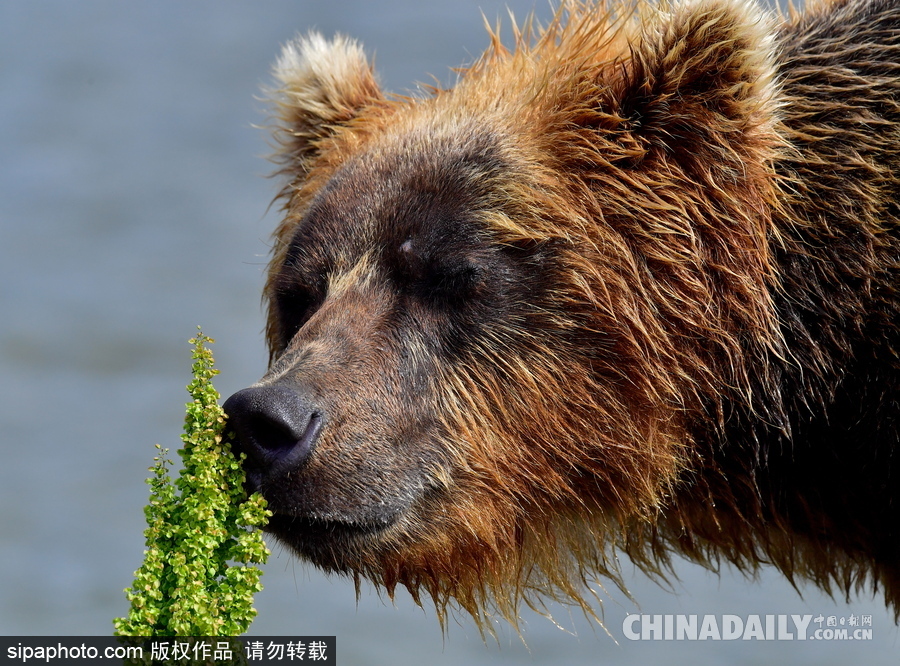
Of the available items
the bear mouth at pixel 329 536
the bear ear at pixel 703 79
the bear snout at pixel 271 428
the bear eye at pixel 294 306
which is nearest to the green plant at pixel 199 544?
the bear snout at pixel 271 428

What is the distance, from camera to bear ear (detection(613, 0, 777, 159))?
541 centimetres

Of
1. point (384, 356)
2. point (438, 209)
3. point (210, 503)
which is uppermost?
point (438, 209)

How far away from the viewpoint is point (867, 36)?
5.76 m

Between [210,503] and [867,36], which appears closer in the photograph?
[210,503]

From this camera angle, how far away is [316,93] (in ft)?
23.9

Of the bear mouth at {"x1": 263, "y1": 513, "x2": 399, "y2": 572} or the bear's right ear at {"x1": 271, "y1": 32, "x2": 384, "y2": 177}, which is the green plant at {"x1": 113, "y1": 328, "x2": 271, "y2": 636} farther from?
the bear's right ear at {"x1": 271, "y1": 32, "x2": 384, "y2": 177}

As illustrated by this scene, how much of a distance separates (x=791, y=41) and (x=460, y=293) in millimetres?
2283

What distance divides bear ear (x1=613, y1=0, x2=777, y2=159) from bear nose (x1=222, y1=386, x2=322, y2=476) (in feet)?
7.25

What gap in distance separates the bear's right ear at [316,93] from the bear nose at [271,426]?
277 centimetres

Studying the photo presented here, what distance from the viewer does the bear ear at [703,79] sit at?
541 cm

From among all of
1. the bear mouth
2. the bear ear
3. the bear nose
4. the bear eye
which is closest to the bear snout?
the bear nose

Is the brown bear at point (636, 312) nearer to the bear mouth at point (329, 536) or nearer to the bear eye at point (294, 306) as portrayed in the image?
the bear mouth at point (329, 536)

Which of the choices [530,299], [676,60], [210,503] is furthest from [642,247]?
[210,503]

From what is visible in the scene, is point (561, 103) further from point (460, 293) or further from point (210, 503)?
point (210, 503)
